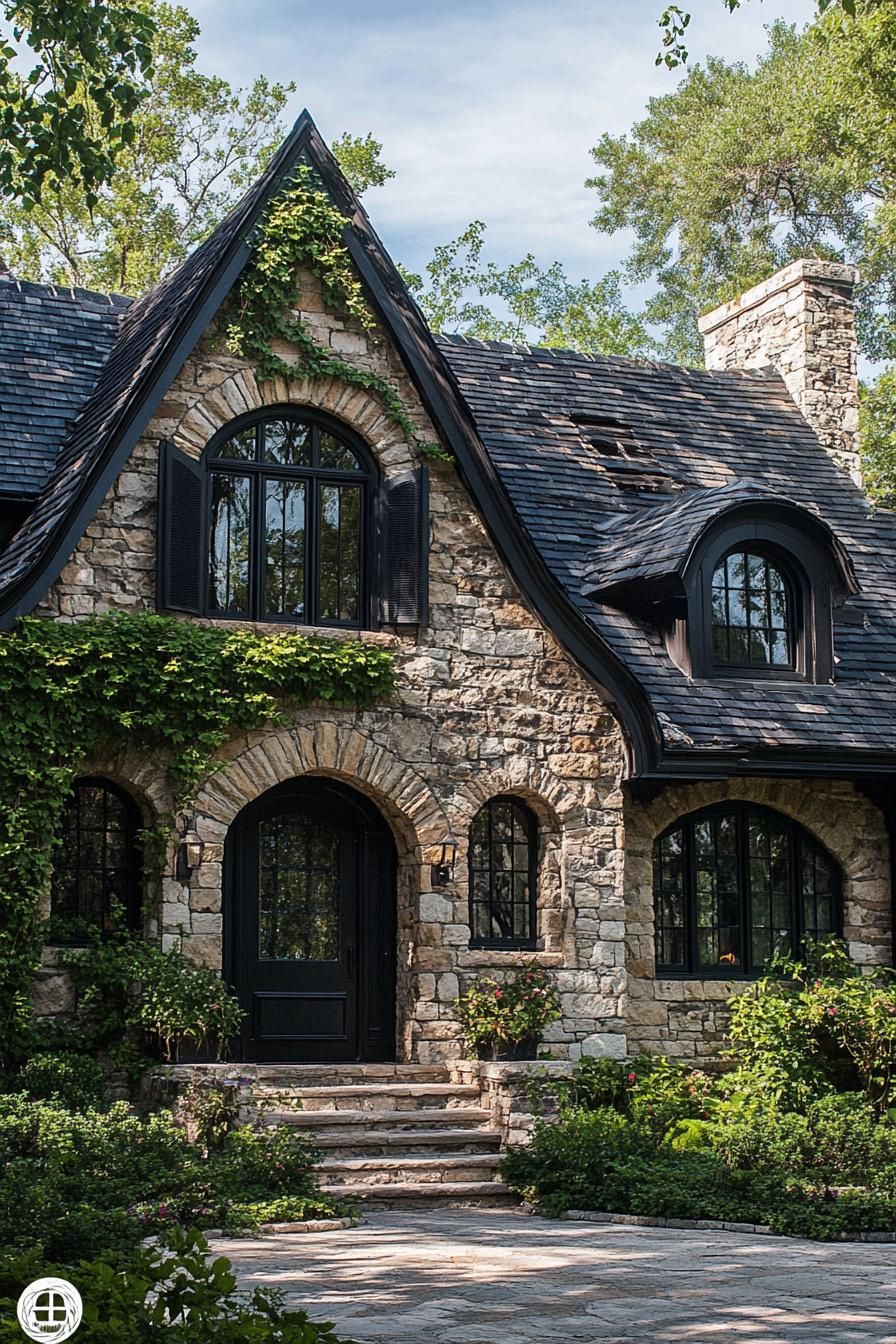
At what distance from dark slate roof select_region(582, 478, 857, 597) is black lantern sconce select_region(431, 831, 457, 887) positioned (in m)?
3.08

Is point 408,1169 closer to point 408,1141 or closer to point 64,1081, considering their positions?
point 408,1141

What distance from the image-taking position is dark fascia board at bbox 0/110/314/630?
41.5 ft

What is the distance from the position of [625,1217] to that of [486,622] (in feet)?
16.9

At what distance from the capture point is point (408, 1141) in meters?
12.5

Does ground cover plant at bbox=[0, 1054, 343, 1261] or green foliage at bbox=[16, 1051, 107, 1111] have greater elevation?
green foliage at bbox=[16, 1051, 107, 1111]

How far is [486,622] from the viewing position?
1433 cm

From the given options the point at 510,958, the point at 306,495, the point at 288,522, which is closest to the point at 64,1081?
the point at 510,958

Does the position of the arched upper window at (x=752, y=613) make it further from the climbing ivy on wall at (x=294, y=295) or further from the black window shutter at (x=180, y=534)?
the black window shutter at (x=180, y=534)

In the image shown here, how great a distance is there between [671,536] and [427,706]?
2911 millimetres

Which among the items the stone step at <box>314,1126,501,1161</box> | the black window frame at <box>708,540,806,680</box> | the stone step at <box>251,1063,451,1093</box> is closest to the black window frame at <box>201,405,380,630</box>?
the black window frame at <box>708,540,806,680</box>

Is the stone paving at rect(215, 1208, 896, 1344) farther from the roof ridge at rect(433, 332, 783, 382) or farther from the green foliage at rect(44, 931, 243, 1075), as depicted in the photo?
the roof ridge at rect(433, 332, 783, 382)

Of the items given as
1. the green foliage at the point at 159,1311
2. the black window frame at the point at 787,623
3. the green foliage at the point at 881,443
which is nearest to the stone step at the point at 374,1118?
the black window frame at the point at 787,623

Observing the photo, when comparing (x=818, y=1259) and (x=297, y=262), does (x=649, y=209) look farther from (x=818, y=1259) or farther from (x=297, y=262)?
(x=818, y=1259)

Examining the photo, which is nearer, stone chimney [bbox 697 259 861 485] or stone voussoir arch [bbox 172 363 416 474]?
stone voussoir arch [bbox 172 363 416 474]
